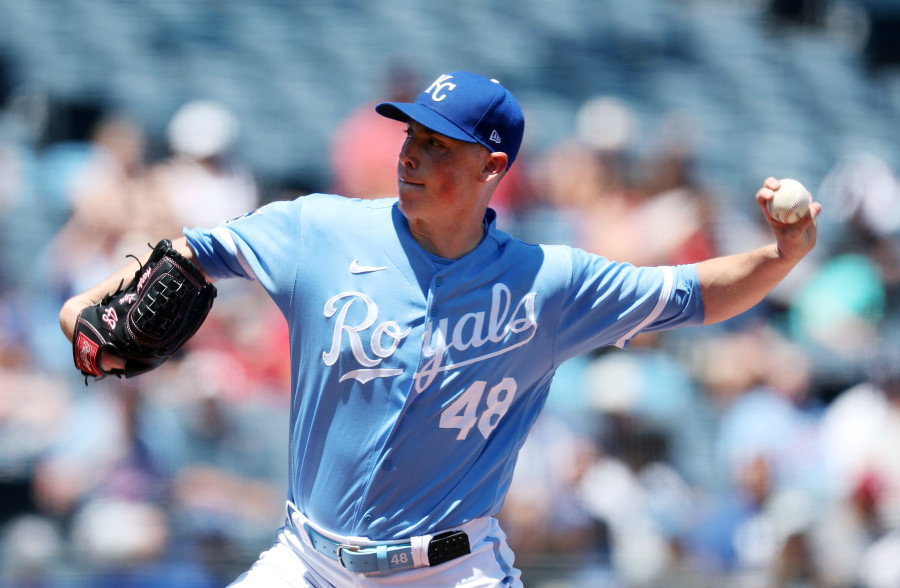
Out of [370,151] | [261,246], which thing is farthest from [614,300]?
[370,151]

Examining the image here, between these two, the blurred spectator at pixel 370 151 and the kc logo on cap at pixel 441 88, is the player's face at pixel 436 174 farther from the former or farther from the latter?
the blurred spectator at pixel 370 151

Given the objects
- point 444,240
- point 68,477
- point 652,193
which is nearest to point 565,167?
point 652,193

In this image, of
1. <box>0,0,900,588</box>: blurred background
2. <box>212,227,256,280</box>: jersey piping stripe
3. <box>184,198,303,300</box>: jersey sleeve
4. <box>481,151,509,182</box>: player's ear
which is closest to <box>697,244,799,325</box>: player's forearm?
<box>481,151,509,182</box>: player's ear

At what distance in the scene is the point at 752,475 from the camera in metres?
5.58

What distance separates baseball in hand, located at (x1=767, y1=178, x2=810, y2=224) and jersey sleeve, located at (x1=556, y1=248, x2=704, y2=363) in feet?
0.92

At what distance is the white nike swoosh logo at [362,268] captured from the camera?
2.84 m

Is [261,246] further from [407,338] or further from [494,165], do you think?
[494,165]

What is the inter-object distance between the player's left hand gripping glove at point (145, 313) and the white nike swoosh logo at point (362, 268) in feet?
1.22

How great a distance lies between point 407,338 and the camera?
2824mm

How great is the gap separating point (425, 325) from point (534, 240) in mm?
3463

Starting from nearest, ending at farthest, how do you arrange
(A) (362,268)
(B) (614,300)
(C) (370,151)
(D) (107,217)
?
(A) (362,268), (B) (614,300), (D) (107,217), (C) (370,151)

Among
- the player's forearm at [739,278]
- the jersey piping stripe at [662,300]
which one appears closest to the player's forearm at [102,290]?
the jersey piping stripe at [662,300]

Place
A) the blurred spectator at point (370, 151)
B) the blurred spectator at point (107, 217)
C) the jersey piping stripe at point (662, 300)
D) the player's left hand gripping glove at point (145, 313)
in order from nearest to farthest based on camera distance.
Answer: the player's left hand gripping glove at point (145, 313) → the jersey piping stripe at point (662, 300) → the blurred spectator at point (107, 217) → the blurred spectator at point (370, 151)

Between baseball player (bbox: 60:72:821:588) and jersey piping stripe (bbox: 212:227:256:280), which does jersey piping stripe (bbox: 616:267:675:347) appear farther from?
jersey piping stripe (bbox: 212:227:256:280)
